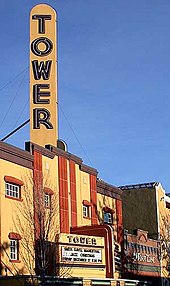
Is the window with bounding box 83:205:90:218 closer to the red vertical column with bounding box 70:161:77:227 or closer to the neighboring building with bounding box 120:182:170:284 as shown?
the red vertical column with bounding box 70:161:77:227

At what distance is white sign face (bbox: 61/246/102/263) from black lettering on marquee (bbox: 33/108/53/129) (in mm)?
7849

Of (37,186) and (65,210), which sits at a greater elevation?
(37,186)

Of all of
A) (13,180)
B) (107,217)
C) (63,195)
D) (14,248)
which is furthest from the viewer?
(107,217)

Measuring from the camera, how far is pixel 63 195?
36.4m

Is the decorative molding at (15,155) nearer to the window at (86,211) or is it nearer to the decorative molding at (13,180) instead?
the decorative molding at (13,180)

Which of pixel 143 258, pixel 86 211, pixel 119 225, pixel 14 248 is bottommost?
pixel 143 258

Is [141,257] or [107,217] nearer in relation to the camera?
[107,217]

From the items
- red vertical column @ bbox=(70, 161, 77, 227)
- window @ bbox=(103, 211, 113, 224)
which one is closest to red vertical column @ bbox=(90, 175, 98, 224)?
window @ bbox=(103, 211, 113, 224)

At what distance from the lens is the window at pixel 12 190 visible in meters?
32.1

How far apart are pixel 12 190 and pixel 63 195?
4.58m

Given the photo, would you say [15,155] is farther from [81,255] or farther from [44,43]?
[44,43]

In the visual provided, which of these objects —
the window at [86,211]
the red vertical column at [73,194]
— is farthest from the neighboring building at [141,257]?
the red vertical column at [73,194]

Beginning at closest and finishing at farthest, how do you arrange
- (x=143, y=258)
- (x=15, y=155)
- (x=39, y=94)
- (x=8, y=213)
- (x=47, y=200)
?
(x=8, y=213) < (x=15, y=155) < (x=47, y=200) < (x=39, y=94) < (x=143, y=258)

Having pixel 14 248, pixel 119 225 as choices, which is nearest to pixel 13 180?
pixel 14 248
